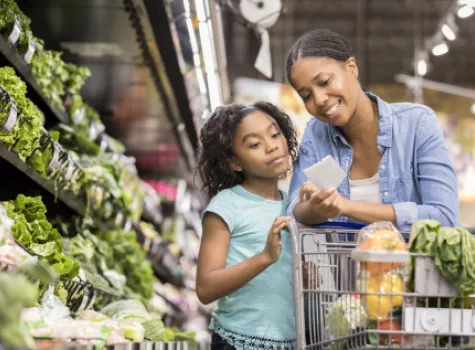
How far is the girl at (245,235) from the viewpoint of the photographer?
2438mm

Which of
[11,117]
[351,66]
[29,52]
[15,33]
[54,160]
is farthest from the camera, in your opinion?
[54,160]

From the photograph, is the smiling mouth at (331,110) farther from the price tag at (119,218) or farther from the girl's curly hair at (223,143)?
the price tag at (119,218)

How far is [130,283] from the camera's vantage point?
223 inches

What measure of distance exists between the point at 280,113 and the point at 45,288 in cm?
105

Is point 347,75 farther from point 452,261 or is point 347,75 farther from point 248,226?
point 452,261

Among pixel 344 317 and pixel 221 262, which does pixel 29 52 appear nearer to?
pixel 221 262

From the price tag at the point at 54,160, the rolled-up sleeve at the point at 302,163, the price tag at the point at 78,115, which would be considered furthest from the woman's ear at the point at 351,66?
the price tag at the point at 78,115

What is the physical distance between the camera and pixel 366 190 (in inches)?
98.5

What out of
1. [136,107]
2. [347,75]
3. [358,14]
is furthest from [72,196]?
[358,14]

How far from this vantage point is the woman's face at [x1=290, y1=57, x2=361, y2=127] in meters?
2.43

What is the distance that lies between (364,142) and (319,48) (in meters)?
0.33

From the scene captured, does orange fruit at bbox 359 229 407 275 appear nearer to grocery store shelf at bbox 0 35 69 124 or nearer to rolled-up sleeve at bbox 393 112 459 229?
rolled-up sleeve at bbox 393 112 459 229

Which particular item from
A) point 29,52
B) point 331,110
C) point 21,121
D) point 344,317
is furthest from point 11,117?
point 344,317

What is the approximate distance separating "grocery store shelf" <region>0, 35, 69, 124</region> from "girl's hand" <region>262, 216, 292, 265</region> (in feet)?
4.57
